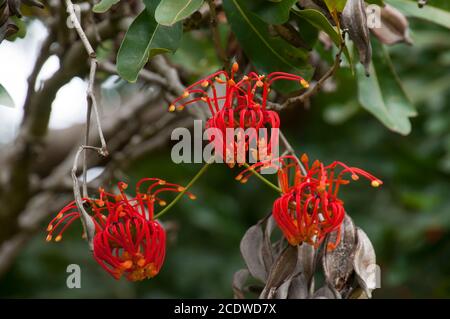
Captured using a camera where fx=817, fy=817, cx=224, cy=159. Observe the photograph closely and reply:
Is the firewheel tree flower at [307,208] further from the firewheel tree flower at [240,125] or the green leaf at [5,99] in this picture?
the green leaf at [5,99]

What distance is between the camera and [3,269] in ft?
7.26

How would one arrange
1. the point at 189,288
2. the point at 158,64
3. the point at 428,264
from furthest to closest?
the point at 189,288, the point at 428,264, the point at 158,64

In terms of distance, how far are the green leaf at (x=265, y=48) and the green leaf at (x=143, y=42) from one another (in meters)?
→ 0.15

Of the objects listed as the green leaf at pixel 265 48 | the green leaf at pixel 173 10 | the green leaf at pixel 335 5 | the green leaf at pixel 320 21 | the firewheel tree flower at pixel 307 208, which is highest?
the green leaf at pixel 173 10

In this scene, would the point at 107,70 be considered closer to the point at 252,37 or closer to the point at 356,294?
the point at 252,37

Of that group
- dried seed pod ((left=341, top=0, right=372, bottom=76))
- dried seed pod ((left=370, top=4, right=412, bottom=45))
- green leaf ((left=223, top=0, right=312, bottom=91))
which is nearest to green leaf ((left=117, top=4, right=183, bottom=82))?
green leaf ((left=223, top=0, right=312, bottom=91))

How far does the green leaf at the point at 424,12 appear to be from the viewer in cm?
160

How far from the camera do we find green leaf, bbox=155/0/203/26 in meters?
1.18

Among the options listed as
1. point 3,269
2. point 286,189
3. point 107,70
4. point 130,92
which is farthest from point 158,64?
point 130,92

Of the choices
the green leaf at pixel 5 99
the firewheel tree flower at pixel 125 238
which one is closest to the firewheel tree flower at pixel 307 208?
the firewheel tree flower at pixel 125 238

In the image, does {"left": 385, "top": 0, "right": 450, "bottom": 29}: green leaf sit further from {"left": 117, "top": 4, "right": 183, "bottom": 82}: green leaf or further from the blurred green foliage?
the blurred green foliage

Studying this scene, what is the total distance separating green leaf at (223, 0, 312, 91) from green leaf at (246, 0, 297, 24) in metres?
0.05

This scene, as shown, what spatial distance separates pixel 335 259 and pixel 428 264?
171cm

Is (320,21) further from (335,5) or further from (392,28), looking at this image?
(392,28)
